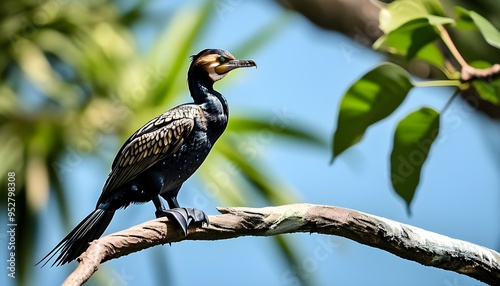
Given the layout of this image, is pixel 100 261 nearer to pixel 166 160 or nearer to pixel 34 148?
pixel 166 160

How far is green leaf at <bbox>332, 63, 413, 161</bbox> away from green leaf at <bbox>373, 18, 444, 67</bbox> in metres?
0.06

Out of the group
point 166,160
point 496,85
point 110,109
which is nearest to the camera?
point 166,160

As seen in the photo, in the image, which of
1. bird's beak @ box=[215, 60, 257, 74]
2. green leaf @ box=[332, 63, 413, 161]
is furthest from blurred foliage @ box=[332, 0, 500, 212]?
bird's beak @ box=[215, 60, 257, 74]

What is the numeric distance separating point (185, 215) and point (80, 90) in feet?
7.16

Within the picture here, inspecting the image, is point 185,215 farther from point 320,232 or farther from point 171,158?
point 320,232

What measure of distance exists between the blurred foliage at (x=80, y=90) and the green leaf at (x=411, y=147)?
3.67 ft

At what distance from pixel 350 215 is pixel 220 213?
0.19 meters

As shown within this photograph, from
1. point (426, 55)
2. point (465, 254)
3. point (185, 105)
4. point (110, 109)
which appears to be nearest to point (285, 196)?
point (110, 109)

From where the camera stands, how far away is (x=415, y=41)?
1.33 metres

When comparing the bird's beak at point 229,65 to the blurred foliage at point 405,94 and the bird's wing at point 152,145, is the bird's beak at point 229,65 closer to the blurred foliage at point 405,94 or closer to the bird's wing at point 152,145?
the bird's wing at point 152,145

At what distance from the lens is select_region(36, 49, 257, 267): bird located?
88 cm

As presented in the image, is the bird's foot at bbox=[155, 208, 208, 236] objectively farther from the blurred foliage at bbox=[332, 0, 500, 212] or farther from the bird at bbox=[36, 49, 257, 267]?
the blurred foliage at bbox=[332, 0, 500, 212]

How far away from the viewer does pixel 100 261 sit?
0.81 meters

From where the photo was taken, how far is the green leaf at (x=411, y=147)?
124cm
